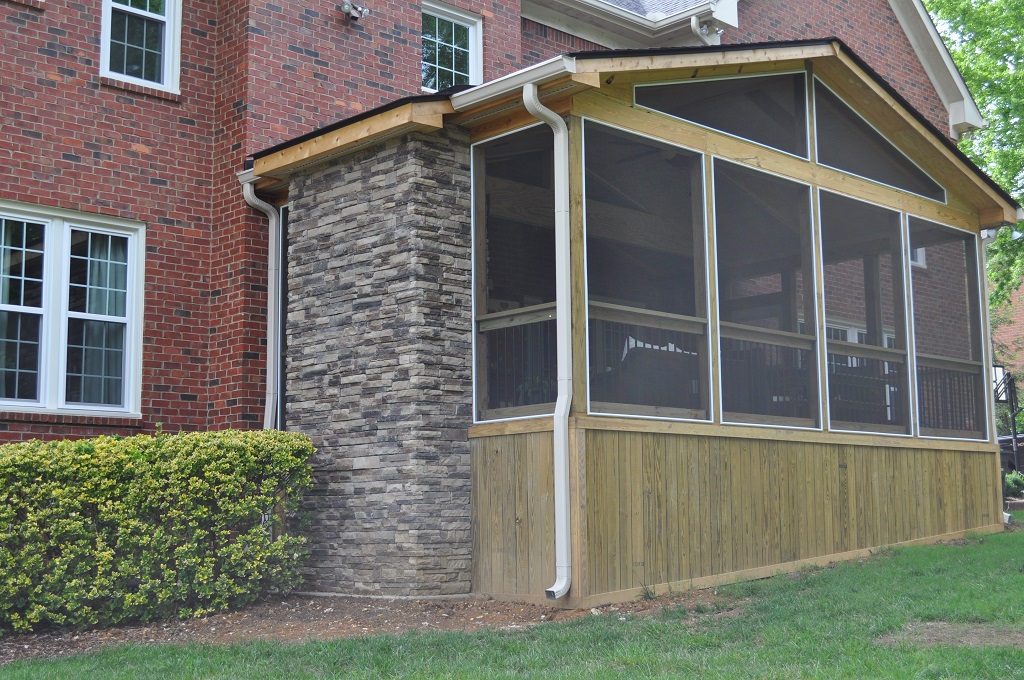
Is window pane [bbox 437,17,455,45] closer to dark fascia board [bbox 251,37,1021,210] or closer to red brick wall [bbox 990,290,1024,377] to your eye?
dark fascia board [bbox 251,37,1021,210]

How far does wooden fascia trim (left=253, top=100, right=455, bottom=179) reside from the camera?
8.75 metres

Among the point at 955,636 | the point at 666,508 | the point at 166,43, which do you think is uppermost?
the point at 166,43

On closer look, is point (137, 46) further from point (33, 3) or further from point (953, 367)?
point (953, 367)

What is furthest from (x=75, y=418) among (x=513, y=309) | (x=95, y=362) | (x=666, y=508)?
(x=666, y=508)

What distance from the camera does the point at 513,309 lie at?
9328 mm

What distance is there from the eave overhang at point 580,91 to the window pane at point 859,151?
0.16 m

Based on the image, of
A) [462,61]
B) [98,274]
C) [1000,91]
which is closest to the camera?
[98,274]

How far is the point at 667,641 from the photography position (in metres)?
6.86

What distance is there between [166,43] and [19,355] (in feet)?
10.9

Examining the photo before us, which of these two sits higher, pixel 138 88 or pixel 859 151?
pixel 138 88

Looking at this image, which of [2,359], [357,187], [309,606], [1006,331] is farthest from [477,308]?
[1006,331]

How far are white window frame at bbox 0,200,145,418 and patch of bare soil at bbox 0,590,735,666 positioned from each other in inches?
93.3

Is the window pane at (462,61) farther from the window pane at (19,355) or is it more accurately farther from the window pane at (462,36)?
the window pane at (19,355)

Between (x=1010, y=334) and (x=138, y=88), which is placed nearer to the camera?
(x=138, y=88)
